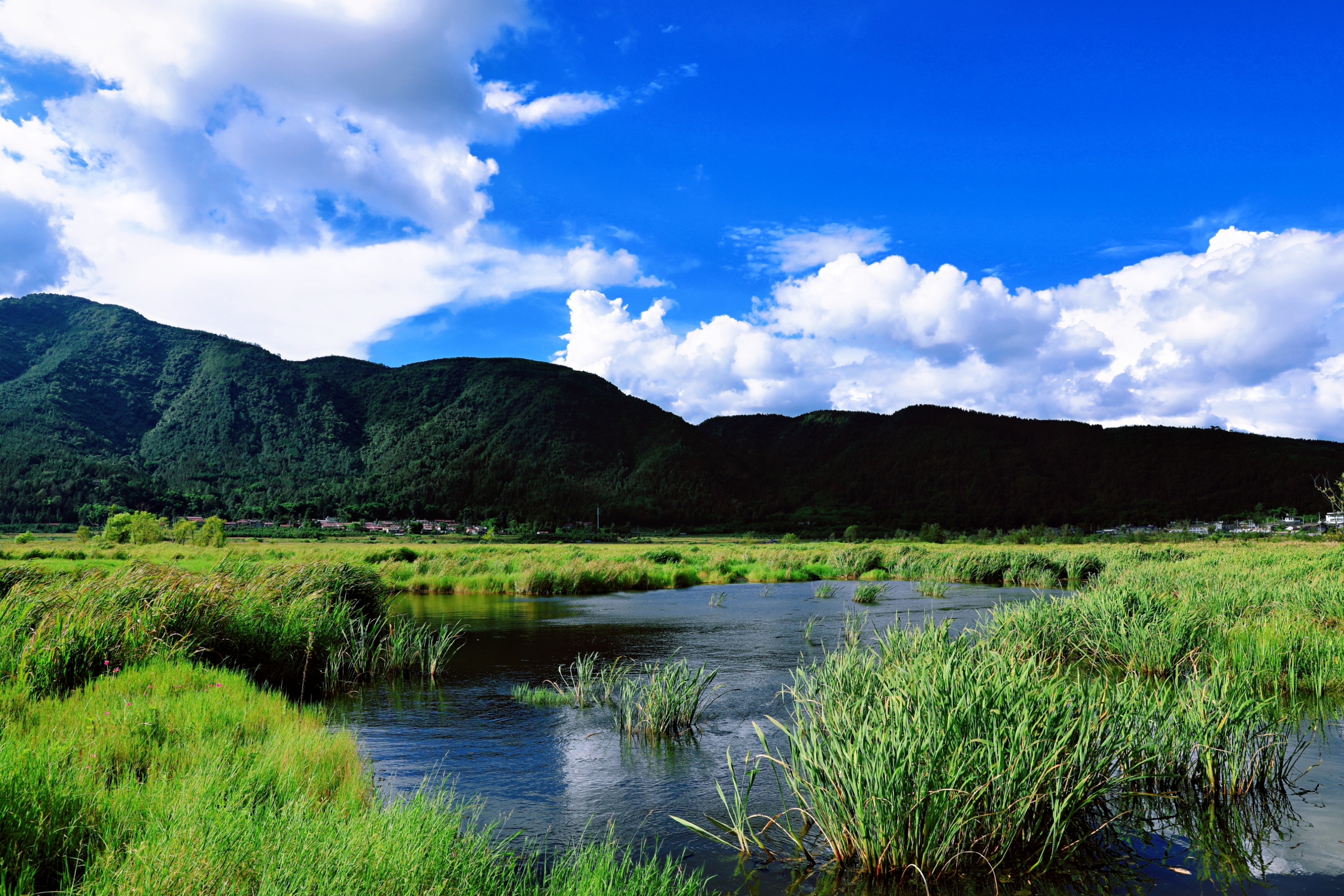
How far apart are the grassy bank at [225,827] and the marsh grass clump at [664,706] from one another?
113 inches

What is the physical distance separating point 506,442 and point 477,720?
489ft

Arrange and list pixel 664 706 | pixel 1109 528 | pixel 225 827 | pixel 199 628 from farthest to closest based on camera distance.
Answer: pixel 1109 528, pixel 199 628, pixel 664 706, pixel 225 827

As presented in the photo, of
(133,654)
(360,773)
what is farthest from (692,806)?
(133,654)

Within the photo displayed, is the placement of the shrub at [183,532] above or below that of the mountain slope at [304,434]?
below

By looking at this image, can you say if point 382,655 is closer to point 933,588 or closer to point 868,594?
point 868,594

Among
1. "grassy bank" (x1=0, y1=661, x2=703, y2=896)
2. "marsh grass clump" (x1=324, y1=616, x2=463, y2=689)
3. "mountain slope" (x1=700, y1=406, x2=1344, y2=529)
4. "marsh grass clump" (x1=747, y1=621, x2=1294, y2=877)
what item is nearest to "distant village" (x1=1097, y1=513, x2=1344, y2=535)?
"mountain slope" (x1=700, y1=406, x2=1344, y2=529)

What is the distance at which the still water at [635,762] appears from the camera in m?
5.56

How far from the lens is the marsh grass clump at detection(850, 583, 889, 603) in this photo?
79.5 feet

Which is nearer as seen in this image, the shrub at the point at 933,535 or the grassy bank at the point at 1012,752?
the grassy bank at the point at 1012,752

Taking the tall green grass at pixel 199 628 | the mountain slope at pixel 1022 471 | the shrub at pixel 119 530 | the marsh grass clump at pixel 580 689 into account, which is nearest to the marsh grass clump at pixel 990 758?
the marsh grass clump at pixel 580 689

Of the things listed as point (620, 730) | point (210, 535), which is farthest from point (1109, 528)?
point (620, 730)

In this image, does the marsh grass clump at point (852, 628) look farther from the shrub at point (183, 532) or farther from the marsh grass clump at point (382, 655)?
the shrub at point (183, 532)

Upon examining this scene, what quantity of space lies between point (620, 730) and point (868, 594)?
17091mm

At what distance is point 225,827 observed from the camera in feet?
12.9
